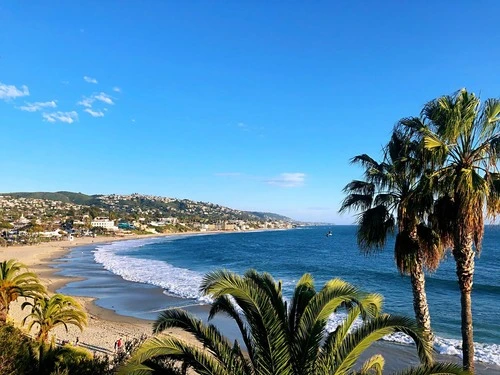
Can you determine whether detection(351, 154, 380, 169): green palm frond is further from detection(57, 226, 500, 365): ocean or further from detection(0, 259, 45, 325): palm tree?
detection(0, 259, 45, 325): palm tree

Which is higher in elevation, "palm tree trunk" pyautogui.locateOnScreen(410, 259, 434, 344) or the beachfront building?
"palm tree trunk" pyautogui.locateOnScreen(410, 259, 434, 344)

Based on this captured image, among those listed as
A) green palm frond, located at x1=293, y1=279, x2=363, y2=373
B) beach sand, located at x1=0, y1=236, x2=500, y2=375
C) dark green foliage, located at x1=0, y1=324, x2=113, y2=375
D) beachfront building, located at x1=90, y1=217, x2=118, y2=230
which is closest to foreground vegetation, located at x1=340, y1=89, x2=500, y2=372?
green palm frond, located at x1=293, y1=279, x2=363, y2=373

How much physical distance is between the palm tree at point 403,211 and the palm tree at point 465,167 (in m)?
0.59

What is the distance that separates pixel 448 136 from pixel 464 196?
47.8 inches

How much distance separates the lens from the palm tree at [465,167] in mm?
7840

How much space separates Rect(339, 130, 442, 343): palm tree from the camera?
30.0ft

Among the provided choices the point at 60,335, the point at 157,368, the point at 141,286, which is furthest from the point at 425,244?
the point at 141,286

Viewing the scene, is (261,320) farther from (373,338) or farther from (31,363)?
(31,363)

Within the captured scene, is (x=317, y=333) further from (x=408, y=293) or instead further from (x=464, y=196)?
(x=408, y=293)

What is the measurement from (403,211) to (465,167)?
1.71 metres

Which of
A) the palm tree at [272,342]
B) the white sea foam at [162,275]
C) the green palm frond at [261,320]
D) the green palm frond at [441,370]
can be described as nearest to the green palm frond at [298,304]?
the palm tree at [272,342]

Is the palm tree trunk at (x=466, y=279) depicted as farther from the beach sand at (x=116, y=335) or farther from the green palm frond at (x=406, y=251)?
the beach sand at (x=116, y=335)

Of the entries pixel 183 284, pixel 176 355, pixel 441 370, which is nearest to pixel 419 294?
pixel 441 370

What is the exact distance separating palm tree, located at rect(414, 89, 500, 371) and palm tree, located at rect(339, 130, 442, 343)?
592mm
